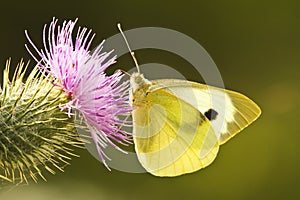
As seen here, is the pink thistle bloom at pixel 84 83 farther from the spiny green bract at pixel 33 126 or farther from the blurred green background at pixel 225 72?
the blurred green background at pixel 225 72

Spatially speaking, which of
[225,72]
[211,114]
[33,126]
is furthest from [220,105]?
[225,72]

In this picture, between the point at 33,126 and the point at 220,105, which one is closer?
the point at 33,126

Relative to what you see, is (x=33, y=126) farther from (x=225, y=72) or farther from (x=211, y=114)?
(x=225, y=72)

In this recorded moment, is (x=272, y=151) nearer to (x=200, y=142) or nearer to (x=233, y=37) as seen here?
(x=233, y=37)

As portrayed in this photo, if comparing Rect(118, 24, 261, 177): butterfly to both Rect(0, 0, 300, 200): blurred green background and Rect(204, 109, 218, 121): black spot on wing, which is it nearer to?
Rect(204, 109, 218, 121): black spot on wing

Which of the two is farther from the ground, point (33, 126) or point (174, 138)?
point (33, 126)


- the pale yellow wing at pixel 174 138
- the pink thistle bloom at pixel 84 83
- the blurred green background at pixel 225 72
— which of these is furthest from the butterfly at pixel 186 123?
the blurred green background at pixel 225 72
